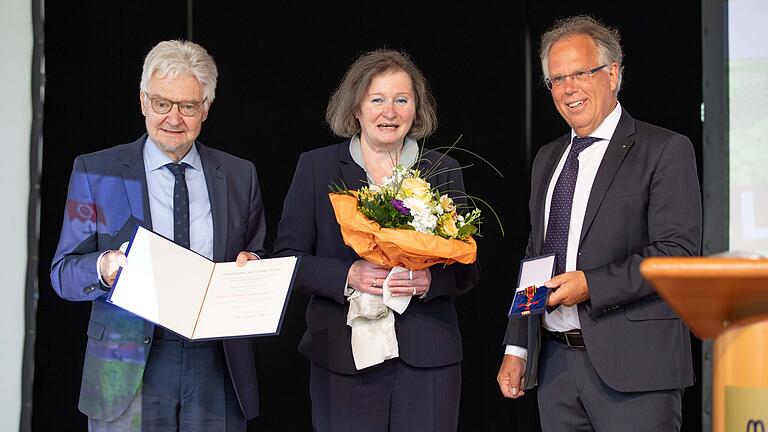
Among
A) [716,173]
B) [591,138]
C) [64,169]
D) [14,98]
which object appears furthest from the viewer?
[64,169]

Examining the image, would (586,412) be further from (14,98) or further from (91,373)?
(14,98)

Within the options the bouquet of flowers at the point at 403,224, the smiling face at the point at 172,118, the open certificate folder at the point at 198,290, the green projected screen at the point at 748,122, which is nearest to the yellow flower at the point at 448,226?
the bouquet of flowers at the point at 403,224

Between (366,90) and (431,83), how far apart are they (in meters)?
1.60

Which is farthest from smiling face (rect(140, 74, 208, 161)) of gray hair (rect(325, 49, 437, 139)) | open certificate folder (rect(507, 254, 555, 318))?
open certificate folder (rect(507, 254, 555, 318))

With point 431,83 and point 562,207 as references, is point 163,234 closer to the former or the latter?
point 562,207

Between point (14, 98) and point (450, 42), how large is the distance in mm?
2130

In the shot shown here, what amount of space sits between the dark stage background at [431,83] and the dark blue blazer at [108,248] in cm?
180

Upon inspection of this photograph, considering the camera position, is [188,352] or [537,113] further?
[537,113]

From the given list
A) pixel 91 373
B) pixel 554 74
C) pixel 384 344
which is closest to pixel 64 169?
pixel 91 373

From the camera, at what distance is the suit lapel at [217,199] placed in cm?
294

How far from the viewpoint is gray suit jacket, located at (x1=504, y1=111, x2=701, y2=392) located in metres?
2.78

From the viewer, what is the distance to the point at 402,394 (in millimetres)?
3053

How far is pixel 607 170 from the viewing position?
290 cm

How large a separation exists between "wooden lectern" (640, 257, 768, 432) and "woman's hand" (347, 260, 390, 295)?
1651 mm
